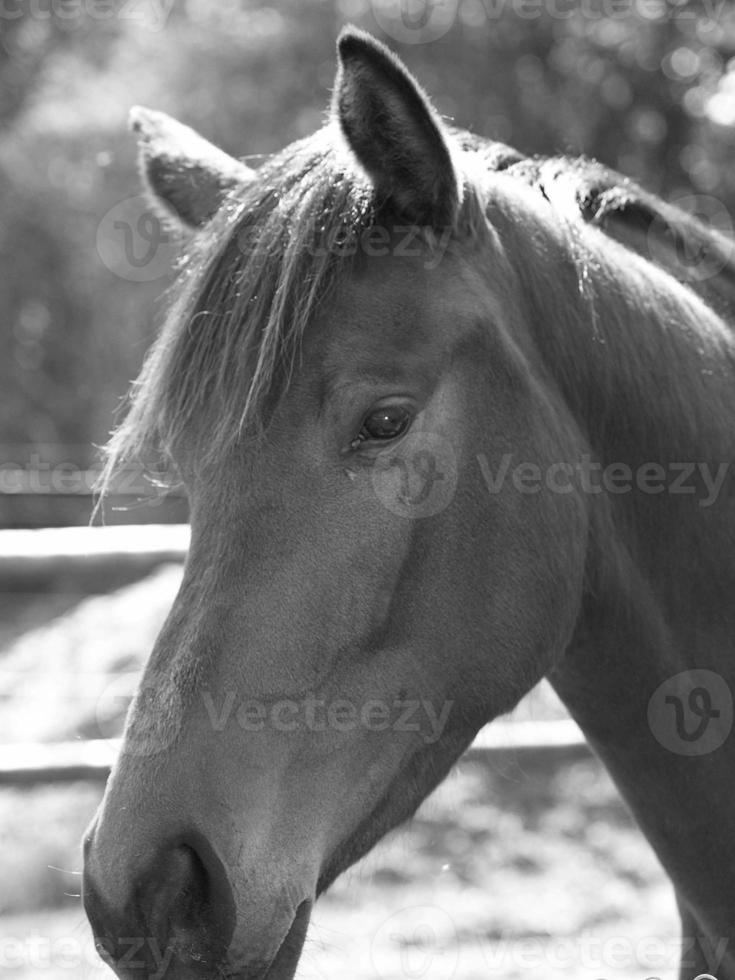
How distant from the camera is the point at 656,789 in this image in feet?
6.72

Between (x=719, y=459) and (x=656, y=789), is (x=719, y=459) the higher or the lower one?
the higher one

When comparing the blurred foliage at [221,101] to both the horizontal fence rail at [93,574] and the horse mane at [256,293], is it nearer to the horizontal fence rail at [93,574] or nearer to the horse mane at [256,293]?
the horizontal fence rail at [93,574]

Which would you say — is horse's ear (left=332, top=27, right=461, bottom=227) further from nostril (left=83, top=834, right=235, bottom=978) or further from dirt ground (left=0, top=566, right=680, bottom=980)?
dirt ground (left=0, top=566, right=680, bottom=980)

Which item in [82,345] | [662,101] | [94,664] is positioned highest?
[662,101]

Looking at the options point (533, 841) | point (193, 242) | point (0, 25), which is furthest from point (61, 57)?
point (193, 242)

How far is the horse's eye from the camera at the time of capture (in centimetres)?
176

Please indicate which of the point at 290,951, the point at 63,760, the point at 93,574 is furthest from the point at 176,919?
the point at 93,574

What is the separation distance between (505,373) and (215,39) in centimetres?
1673

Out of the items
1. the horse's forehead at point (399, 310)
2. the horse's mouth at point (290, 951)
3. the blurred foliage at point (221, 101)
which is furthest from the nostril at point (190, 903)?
the blurred foliage at point (221, 101)

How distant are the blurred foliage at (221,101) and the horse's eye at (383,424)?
11179 millimetres

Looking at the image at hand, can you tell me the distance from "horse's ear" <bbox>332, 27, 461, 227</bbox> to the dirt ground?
184 cm

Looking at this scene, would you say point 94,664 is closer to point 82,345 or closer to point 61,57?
point 61,57

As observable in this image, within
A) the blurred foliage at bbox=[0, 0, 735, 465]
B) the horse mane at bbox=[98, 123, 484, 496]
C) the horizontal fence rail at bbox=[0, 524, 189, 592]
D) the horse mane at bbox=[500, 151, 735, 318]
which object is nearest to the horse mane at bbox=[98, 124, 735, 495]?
the horse mane at bbox=[98, 123, 484, 496]

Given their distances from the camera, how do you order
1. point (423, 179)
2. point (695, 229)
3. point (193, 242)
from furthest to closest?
point (695, 229)
point (193, 242)
point (423, 179)
